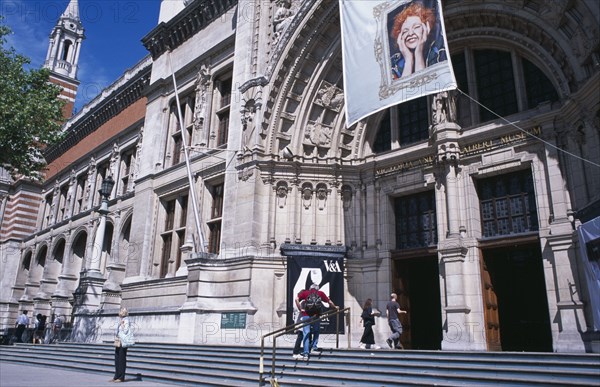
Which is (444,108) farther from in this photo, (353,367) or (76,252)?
(76,252)

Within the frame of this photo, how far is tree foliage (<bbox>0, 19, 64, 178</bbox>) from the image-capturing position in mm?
22984

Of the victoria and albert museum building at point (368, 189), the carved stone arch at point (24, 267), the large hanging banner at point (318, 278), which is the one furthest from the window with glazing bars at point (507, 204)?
the carved stone arch at point (24, 267)

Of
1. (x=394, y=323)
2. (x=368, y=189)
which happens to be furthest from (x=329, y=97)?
(x=394, y=323)

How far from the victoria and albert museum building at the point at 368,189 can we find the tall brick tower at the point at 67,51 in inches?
1550

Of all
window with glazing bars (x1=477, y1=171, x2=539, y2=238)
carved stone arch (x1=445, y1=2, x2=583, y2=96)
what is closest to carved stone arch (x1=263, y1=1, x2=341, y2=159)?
carved stone arch (x1=445, y1=2, x2=583, y2=96)

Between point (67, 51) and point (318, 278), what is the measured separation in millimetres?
59854

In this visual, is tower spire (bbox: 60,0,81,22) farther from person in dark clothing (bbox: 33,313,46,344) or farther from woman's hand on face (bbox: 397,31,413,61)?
woman's hand on face (bbox: 397,31,413,61)

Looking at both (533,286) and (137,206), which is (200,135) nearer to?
(137,206)

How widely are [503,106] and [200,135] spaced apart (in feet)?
44.7

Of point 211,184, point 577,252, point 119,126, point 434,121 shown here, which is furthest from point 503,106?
point 119,126

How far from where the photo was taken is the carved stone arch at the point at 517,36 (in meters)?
14.4

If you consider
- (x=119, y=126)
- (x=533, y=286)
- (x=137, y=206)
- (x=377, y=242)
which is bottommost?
(x=533, y=286)

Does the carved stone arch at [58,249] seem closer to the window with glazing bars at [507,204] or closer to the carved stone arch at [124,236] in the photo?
the carved stone arch at [124,236]

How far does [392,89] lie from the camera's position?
50.7 feet
